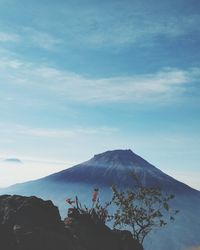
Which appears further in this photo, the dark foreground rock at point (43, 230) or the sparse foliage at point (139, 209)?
the sparse foliage at point (139, 209)

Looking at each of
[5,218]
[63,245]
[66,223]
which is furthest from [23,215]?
[66,223]

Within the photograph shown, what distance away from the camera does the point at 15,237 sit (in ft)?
61.0

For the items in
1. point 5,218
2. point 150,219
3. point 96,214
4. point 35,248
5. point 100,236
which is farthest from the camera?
point 150,219

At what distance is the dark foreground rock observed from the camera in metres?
18.4

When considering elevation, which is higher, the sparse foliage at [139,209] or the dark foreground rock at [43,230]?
the sparse foliage at [139,209]

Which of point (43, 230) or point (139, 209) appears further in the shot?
point (139, 209)

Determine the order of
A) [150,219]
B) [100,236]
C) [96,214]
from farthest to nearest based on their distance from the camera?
[150,219] < [96,214] < [100,236]

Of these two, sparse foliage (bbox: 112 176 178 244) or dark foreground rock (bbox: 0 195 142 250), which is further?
sparse foliage (bbox: 112 176 178 244)

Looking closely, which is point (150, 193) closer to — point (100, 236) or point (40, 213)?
point (100, 236)

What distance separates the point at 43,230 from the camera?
1894 centimetres

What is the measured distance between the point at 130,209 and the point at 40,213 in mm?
13275

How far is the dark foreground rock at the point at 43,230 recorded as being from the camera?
18422mm

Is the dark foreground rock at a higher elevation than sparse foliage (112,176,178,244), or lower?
lower

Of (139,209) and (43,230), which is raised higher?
(139,209)
